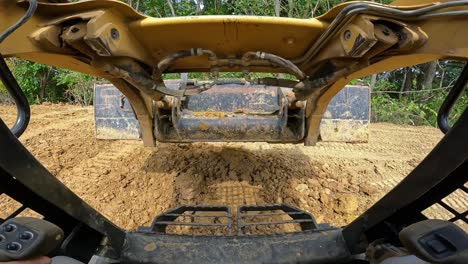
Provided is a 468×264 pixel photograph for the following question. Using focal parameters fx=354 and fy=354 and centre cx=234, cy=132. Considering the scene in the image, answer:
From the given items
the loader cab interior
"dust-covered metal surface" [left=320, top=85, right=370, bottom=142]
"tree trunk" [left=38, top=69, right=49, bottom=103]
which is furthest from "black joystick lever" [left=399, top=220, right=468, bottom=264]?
"tree trunk" [left=38, top=69, right=49, bottom=103]

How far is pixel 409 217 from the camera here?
4.56ft

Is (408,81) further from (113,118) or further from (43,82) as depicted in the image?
(43,82)

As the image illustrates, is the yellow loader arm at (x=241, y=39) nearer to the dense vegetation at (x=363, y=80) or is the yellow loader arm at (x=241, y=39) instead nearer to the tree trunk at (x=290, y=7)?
the dense vegetation at (x=363, y=80)

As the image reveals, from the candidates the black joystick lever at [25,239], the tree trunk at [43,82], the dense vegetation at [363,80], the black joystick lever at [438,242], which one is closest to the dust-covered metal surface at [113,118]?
the black joystick lever at [25,239]

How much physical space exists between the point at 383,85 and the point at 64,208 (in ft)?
36.6

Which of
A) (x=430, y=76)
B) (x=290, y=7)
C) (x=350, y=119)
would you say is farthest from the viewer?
(x=430, y=76)

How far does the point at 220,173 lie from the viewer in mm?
3686

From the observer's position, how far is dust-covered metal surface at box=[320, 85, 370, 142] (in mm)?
3516

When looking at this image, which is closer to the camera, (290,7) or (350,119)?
(350,119)

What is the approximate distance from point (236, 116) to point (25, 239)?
2.25 metres

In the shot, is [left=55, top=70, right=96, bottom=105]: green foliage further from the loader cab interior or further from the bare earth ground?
the loader cab interior

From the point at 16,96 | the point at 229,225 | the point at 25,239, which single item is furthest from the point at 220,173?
the point at 25,239

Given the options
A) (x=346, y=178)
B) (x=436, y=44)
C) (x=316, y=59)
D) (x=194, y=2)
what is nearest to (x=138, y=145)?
(x=346, y=178)

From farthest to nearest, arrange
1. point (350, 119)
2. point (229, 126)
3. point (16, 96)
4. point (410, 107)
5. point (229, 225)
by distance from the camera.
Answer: point (410, 107)
point (350, 119)
point (229, 126)
point (229, 225)
point (16, 96)
